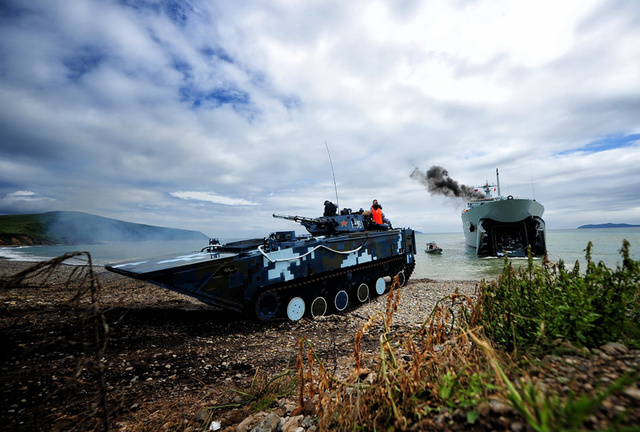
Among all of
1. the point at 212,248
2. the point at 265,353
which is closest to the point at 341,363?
the point at 265,353

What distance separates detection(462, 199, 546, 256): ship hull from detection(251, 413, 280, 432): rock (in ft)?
89.7

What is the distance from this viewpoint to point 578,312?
242cm

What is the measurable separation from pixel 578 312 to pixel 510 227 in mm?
29837

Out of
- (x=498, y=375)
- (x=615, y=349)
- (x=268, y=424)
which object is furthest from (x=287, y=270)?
(x=498, y=375)

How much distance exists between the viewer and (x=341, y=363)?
5.02 metres

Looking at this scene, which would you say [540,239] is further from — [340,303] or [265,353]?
[265,353]

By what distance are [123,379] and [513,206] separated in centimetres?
2867

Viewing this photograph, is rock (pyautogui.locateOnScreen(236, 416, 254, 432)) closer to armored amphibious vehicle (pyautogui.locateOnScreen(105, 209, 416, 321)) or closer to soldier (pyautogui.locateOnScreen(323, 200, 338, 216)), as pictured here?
armored amphibious vehicle (pyautogui.locateOnScreen(105, 209, 416, 321))

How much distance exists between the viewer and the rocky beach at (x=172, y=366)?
161 cm

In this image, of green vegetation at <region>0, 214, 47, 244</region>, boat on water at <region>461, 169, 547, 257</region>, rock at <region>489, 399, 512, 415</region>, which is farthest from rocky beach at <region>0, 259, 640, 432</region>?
green vegetation at <region>0, 214, 47, 244</region>

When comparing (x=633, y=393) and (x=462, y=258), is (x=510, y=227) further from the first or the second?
(x=633, y=393)

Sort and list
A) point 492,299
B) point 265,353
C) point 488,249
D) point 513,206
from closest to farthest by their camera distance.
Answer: point 492,299, point 265,353, point 513,206, point 488,249

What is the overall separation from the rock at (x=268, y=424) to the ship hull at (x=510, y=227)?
89.7ft

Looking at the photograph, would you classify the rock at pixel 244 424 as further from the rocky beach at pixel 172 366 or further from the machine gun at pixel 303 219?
the machine gun at pixel 303 219
